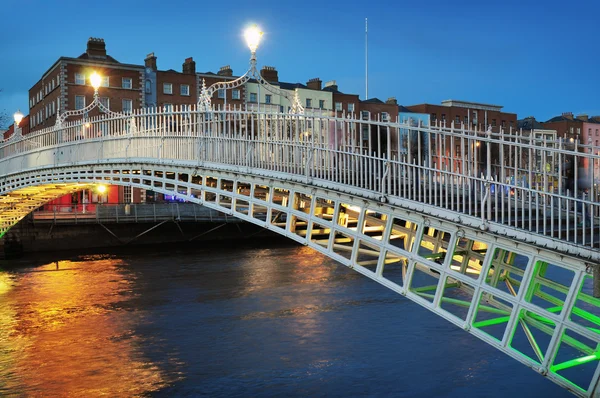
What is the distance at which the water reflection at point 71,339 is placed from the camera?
1542 centimetres

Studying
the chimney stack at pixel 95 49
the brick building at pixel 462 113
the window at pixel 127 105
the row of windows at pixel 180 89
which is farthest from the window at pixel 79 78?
the brick building at pixel 462 113

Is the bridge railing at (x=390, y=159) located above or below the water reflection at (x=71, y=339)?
above

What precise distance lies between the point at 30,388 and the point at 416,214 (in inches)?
378

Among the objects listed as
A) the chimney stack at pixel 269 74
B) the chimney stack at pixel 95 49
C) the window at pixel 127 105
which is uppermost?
the chimney stack at pixel 95 49

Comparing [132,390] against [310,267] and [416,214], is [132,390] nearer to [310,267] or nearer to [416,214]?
[416,214]

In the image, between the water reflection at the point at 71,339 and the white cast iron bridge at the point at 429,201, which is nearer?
the white cast iron bridge at the point at 429,201

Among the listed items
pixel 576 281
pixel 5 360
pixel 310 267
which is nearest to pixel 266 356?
pixel 5 360

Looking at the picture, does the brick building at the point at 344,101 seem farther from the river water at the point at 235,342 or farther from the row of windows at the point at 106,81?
the river water at the point at 235,342

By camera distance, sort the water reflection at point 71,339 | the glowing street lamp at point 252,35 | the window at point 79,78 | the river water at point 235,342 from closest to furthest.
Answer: the river water at point 235,342 < the water reflection at point 71,339 < the glowing street lamp at point 252,35 < the window at point 79,78

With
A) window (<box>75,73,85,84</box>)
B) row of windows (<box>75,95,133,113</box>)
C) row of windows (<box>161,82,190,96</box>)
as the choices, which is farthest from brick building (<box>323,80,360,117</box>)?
window (<box>75,73,85,84</box>)

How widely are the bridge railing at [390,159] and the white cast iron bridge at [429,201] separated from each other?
46 mm

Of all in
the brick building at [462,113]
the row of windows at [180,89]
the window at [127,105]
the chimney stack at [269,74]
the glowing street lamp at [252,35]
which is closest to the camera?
the glowing street lamp at [252,35]

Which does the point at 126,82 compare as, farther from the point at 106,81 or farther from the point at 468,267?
the point at 468,267

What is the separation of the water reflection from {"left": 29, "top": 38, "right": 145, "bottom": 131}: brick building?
2618 cm
